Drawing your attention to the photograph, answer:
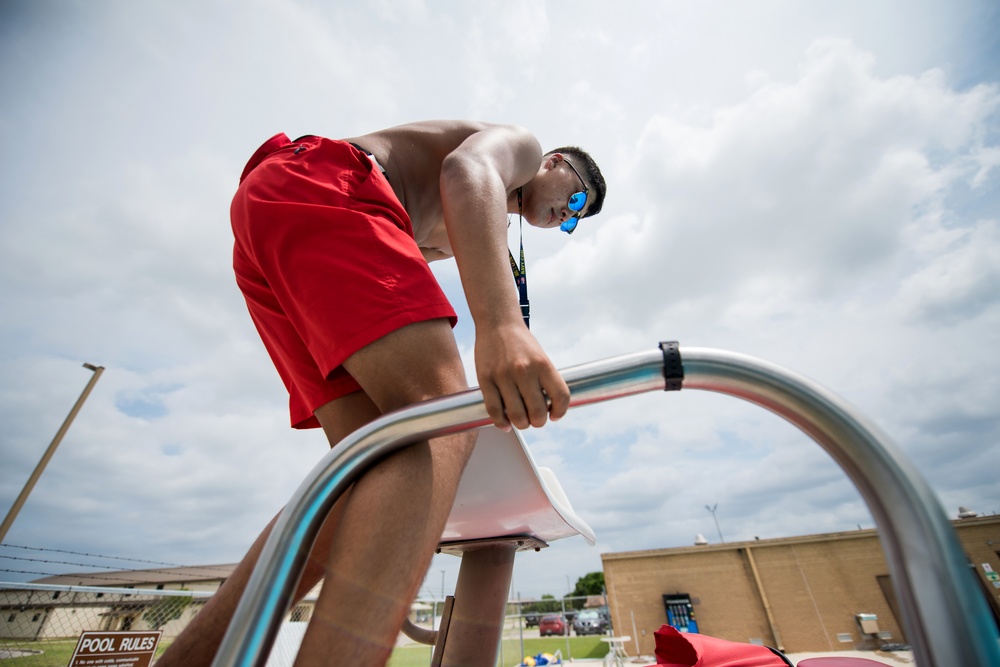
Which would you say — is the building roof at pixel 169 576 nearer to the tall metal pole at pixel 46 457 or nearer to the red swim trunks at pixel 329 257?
the tall metal pole at pixel 46 457

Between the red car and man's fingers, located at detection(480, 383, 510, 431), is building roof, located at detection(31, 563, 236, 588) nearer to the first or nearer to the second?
the red car

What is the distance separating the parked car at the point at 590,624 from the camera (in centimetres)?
2564

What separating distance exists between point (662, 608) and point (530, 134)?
21.5 meters

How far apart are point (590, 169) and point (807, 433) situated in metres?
1.40


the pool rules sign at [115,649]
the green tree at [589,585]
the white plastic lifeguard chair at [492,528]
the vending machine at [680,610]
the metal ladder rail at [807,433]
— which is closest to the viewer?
the metal ladder rail at [807,433]

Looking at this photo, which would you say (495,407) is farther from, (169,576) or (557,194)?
(169,576)

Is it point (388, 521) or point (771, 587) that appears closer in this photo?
point (388, 521)

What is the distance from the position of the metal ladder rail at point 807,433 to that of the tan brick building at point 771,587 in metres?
19.9

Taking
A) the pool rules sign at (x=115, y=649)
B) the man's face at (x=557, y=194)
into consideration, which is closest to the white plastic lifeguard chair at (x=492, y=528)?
Result: the man's face at (x=557, y=194)

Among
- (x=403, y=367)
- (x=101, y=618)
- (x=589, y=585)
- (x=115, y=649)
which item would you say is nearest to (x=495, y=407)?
(x=403, y=367)

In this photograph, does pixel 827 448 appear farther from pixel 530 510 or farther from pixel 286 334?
pixel 286 334

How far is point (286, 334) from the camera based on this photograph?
3.17 ft

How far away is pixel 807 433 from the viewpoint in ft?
1.72

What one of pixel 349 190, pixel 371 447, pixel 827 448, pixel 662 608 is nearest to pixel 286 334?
pixel 349 190
